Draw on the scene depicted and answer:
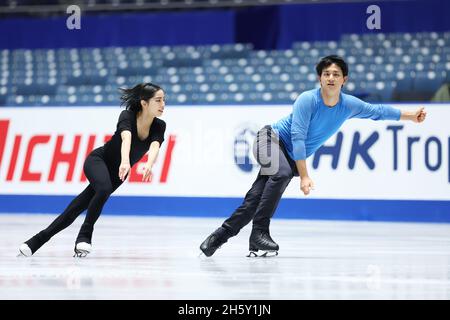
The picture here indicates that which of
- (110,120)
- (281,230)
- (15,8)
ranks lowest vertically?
(281,230)

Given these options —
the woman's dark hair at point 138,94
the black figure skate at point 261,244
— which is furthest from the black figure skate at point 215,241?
the woman's dark hair at point 138,94

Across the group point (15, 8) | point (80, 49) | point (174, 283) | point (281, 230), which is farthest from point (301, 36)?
point (174, 283)

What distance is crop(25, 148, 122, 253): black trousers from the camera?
7.39 meters

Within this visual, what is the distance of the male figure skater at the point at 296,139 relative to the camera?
7203mm

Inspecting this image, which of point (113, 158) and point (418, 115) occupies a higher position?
point (418, 115)

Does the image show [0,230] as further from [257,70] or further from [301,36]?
[301,36]

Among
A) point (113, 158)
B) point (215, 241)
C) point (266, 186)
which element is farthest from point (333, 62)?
point (113, 158)

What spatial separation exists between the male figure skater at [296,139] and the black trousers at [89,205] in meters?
0.90

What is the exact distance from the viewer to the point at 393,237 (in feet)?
32.8

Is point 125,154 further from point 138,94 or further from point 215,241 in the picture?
point 215,241

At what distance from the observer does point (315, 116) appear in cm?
730

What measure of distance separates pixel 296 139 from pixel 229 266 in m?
1.14

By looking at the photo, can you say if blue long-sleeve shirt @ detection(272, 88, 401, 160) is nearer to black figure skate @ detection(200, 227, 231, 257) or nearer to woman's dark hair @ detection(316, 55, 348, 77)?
woman's dark hair @ detection(316, 55, 348, 77)

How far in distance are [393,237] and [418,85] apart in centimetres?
433
